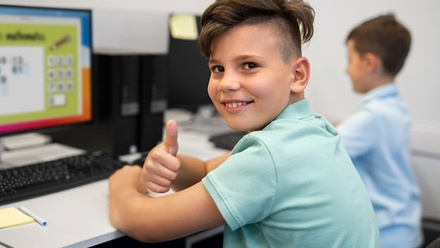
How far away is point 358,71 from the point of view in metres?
2.04

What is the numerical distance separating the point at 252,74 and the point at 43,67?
0.84 meters

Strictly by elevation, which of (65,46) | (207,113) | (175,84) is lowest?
(207,113)

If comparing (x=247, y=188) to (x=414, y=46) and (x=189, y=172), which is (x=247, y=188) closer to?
(x=189, y=172)

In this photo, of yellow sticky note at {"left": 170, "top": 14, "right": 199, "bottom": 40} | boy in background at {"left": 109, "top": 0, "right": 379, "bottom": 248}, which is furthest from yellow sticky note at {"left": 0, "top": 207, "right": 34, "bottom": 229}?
yellow sticky note at {"left": 170, "top": 14, "right": 199, "bottom": 40}

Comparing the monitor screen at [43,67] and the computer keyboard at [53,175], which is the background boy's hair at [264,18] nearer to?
the computer keyboard at [53,175]

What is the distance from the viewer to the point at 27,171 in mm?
1399

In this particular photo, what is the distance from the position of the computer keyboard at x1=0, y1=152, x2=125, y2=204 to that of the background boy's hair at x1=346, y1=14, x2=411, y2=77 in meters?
1.07

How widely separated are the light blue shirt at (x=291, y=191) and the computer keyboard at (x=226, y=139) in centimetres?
81

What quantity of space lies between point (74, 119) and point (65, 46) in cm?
23

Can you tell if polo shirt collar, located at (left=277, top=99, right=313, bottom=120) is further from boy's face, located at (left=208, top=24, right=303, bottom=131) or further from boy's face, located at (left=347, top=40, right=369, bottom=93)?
boy's face, located at (left=347, top=40, right=369, bottom=93)

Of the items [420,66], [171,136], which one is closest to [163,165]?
[171,136]

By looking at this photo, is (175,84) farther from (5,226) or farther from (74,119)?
(5,226)

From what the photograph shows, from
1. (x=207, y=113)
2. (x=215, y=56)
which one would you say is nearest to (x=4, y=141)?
(x=207, y=113)

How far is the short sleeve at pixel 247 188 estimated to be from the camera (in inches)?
35.8
